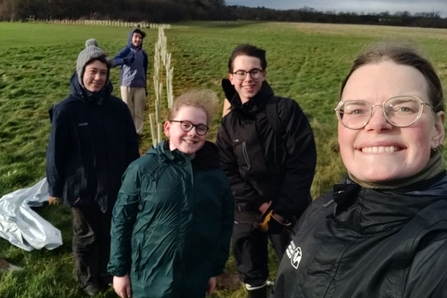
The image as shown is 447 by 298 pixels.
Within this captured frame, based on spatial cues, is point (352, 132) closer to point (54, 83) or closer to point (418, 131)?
point (418, 131)

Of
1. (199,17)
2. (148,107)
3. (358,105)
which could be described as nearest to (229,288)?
(358,105)

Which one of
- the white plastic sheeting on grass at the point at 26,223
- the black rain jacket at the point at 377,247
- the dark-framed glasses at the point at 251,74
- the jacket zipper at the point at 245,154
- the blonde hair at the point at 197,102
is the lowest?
the white plastic sheeting on grass at the point at 26,223

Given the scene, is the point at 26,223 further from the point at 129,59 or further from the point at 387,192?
the point at 129,59

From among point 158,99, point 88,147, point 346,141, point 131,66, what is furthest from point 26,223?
point 131,66

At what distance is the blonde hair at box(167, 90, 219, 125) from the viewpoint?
93.7 inches

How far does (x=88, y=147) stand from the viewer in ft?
10.3

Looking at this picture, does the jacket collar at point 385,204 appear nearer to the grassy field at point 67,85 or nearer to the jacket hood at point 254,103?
the grassy field at point 67,85

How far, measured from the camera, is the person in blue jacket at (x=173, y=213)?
89.7 inches

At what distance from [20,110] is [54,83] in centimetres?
355

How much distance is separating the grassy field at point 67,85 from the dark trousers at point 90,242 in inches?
5.8

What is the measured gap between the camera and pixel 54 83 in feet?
41.5

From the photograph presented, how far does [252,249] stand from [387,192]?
6.50 ft

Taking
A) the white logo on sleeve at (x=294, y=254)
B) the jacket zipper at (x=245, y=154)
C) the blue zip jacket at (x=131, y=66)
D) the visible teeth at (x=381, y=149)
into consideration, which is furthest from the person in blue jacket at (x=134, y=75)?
the visible teeth at (x=381, y=149)

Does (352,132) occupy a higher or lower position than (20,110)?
higher
